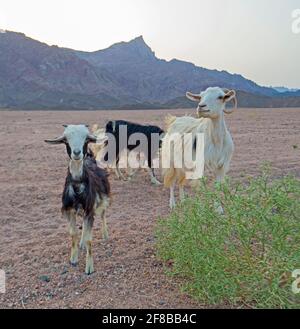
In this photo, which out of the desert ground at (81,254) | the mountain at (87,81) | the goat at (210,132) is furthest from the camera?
the mountain at (87,81)

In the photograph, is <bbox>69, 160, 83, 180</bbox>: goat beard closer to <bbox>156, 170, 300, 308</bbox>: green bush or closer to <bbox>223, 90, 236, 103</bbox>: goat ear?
Answer: <bbox>156, 170, 300, 308</bbox>: green bush

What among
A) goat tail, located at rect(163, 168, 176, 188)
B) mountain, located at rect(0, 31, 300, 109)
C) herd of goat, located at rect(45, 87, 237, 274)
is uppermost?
mountain, located at rect(0, 31, 300, 109)

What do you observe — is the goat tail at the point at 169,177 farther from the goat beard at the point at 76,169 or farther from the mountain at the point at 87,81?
the mountain at the point at 87,81

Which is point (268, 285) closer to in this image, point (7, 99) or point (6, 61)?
point (7, 99)

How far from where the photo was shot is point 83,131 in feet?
15.6

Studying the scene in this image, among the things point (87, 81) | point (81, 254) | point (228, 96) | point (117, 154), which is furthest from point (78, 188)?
point (87, 81)

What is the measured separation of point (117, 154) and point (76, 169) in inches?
201

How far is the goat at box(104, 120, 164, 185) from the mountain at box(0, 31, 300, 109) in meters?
57.5

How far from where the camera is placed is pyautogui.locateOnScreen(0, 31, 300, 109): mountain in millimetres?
81375

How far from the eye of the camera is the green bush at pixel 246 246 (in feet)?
10.9

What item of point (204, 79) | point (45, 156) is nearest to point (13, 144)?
point (45, 156)

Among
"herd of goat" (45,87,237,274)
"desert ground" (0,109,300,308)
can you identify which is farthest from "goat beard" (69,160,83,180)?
"desert ground" (0,109,300,308)

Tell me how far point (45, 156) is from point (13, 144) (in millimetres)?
3470

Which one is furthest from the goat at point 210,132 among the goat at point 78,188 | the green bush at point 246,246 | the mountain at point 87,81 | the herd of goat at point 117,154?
the mountain at point 87,81
